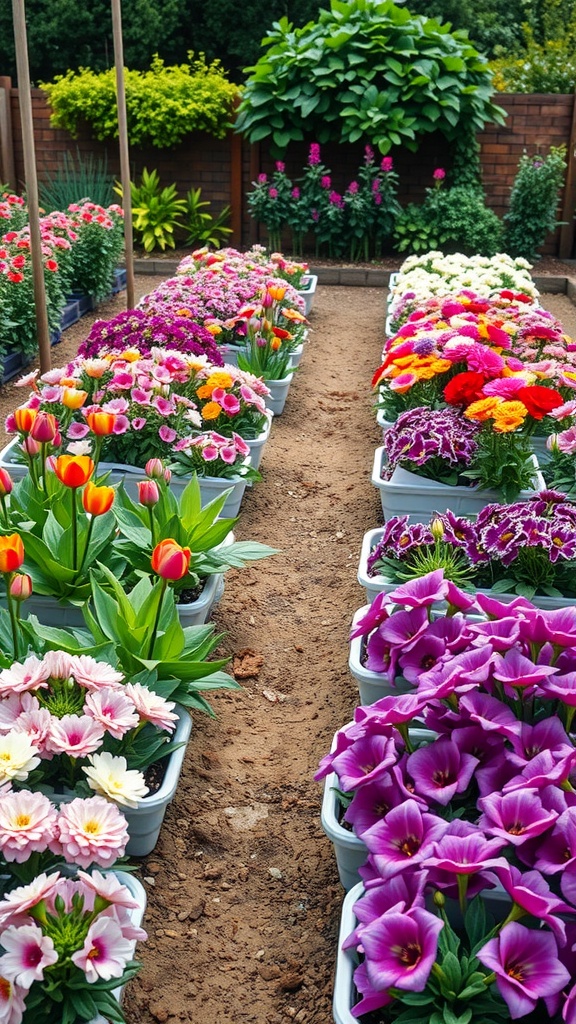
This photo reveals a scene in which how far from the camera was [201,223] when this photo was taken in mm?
9930

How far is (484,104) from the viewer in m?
9.16

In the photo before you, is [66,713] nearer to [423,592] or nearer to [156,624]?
[156,624]

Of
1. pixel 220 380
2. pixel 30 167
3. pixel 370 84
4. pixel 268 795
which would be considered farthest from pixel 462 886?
pixel 370 84

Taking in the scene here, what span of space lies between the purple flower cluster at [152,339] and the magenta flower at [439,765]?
259 cm

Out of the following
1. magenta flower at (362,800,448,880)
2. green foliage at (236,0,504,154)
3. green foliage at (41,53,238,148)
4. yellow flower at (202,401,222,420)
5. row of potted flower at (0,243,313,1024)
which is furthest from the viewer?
green foliage at (41,53,238,148)

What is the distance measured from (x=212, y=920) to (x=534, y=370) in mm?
2273

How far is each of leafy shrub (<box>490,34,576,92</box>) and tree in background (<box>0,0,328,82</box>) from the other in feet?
18.3

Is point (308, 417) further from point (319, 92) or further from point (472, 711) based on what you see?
point (319, 92)

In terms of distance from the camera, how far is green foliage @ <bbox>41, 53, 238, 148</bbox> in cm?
936

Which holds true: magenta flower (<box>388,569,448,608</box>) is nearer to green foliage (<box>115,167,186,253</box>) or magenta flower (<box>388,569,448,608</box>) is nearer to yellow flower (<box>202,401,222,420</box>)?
yellow flower (<box>202,401,222,420</box>)

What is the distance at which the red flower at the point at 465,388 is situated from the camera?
322 cm

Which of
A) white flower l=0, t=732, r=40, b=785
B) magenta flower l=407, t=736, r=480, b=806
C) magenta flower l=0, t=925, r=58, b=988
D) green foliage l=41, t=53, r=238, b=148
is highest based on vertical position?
green foliage l=41, t=53, r=238, b=148

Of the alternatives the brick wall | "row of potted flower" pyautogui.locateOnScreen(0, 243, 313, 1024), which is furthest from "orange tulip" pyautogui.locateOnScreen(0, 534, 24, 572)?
the brick wall

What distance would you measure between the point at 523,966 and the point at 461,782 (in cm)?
36
